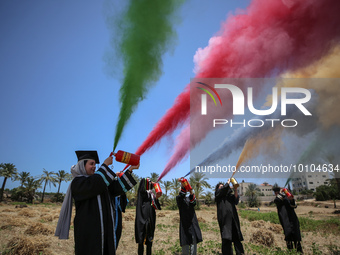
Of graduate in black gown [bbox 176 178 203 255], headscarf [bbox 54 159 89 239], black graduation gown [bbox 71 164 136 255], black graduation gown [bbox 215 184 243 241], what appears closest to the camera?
black graduation gown [bbox 71 164 136 255]

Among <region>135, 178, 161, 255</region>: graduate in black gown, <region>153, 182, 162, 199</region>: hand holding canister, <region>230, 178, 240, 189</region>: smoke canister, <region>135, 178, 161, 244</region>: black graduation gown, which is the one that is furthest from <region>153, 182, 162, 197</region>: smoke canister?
<region>230, 178, 240, 189</region>: smoke canister

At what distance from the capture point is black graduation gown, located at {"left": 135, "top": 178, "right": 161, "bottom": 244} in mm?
7783

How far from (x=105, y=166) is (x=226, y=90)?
9635mm

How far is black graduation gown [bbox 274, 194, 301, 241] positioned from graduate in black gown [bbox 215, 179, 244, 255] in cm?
251

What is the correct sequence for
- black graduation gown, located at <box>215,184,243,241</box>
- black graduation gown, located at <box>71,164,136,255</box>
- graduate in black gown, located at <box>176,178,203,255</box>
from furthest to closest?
graduate in black gown, located at <box>176,178,203,255</box>, black graduation gown, located at <box>215,184,243,241</box>, black graduation gown, located at <box>71,164,136,255</box>

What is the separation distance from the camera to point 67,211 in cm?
422

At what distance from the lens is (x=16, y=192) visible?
59656mm

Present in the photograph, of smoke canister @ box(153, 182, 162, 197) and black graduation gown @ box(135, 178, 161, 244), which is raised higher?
smoke canister @ box(153, 182, 162, 197)

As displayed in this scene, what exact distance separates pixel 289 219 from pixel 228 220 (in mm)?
3234

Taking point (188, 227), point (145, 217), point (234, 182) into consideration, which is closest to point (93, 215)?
point (145, 217)

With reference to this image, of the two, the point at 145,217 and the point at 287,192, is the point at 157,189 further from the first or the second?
the point at 287,192

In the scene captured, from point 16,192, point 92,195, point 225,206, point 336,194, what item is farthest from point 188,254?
point 16,192

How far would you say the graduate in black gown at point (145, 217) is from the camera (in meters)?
7.70

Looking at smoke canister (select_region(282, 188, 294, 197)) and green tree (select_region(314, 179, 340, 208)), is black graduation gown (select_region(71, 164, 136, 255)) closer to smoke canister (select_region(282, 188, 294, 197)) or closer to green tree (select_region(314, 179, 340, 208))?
smoke canister (select_region(282, 188, 294, 197))
